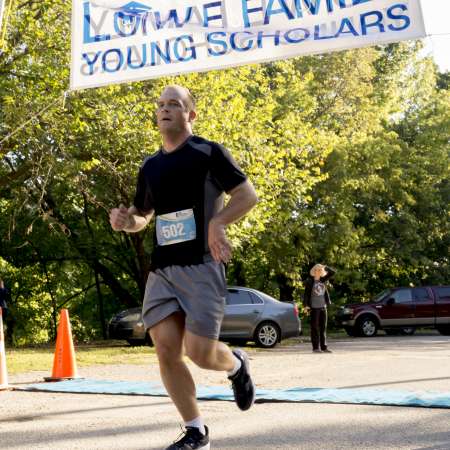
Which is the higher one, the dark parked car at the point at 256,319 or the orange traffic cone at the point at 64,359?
the dark parked car at the point at 256,319

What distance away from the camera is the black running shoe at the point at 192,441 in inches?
179

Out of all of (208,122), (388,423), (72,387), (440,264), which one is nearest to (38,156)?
(208,122)

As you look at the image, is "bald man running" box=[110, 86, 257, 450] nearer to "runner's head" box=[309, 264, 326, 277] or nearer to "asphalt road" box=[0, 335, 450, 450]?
"asphalt road" box=[0, 335, 450, 450]

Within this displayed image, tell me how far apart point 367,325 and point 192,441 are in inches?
957

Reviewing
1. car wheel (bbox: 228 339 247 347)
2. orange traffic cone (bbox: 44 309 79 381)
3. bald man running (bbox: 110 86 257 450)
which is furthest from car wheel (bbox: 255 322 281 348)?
bald man running (bbox: 110 86 257 450)

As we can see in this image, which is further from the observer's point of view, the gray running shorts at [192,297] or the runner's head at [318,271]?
the runner's head at [318,271]

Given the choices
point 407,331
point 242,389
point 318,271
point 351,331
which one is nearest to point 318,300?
point 318,271

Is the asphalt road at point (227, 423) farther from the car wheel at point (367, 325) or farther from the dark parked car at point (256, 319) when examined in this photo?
the car wheel at point (367, 325)

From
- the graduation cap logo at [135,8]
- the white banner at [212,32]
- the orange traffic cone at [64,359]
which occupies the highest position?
the graduation cap logo at [135,8]

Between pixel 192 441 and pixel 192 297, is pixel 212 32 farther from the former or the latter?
pixel 192 441

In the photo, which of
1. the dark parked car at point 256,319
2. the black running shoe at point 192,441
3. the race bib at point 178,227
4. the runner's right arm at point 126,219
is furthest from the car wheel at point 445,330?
the race bib at point 178,227

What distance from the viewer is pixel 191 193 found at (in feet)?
15.4

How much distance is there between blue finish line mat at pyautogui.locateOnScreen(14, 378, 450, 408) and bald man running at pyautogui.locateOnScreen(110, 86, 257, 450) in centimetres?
304

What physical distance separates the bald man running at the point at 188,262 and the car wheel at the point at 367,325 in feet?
79.0
